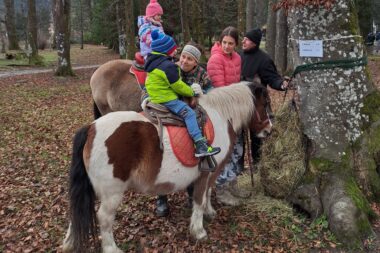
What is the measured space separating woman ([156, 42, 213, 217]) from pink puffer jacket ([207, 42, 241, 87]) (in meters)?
0.17

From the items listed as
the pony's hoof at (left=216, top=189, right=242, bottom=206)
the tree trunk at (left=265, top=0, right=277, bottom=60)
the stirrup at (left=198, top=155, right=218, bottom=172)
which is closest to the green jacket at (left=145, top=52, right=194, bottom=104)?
the stirrup at (left=198, top=155, right=218, bottom=172)

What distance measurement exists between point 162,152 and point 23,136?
6.00 m

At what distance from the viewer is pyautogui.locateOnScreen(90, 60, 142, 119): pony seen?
6.92 meters

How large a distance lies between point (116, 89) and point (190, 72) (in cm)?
299

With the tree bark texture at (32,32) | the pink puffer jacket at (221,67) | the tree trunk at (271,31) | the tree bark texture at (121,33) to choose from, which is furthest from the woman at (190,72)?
the tree bark texture at (32,32)

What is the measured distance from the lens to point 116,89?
23.0ft

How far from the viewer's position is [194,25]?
2098cm

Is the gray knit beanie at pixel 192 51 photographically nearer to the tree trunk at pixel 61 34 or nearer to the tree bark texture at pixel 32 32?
the tree trunk at pixel 61 34

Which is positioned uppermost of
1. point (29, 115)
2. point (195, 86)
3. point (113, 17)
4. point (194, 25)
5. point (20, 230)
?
point (113, 17)

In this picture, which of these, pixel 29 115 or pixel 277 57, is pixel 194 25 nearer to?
pixel 277 57

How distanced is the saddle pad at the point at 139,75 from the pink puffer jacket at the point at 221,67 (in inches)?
88.7

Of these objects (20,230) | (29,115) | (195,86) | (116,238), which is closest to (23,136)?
(29,115)

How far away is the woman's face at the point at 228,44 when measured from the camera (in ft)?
14.8

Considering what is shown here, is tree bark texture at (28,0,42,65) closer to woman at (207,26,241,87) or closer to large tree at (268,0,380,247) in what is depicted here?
woman at (207,26,241,87)
